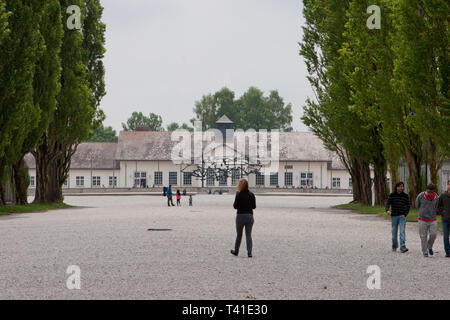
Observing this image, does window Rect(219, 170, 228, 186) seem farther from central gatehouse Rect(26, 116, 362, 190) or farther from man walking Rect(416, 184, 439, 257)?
man walking Rect(416, 184, 439, 257)

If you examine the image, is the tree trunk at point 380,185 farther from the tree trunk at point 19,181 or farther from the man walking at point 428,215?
the man walking at point 428,215

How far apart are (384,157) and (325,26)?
28.4 feet

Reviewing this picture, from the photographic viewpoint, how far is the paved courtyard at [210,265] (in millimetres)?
8461

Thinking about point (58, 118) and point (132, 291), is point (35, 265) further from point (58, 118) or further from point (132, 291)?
point (58, 118)

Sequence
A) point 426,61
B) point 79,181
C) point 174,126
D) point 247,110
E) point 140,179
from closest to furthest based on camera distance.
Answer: point 426,61
point 79,181
point 140,179
point 247,110
point 174,126

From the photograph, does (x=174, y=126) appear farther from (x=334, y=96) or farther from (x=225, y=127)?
(x=334, y=96)

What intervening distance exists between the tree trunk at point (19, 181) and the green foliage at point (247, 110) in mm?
82014

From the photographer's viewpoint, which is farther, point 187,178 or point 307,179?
point 187,178

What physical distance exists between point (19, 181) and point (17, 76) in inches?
319

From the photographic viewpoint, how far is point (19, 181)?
3341 cm

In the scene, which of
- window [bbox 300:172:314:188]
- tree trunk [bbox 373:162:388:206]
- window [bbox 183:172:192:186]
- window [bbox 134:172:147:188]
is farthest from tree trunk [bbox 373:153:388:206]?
window [bbox 134:172:147:188]

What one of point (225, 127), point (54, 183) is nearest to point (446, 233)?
point (54, 183)

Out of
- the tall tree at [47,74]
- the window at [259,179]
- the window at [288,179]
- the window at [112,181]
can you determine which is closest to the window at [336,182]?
the window at [288,179]
